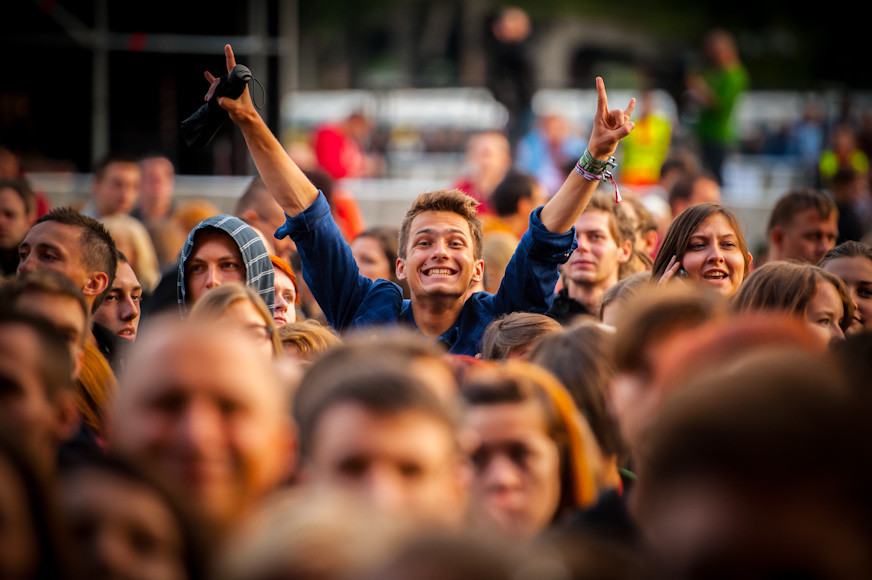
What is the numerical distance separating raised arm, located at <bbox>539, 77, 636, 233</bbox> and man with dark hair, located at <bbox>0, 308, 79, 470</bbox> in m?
2.61

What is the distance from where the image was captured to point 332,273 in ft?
16.5

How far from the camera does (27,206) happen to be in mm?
7043

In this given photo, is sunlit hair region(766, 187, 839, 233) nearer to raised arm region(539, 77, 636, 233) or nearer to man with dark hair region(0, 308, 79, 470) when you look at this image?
raised arm region(539, 77, 636, 233)

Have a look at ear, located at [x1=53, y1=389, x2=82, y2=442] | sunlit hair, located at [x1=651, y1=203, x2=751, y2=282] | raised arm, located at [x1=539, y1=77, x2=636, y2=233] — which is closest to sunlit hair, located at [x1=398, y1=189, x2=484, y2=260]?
raised arm, located at [x1=539, y1=77, x2=636, y2=233]

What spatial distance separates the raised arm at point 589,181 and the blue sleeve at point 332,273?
88 centimetres

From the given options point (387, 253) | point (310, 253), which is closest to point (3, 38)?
point (387, 253)

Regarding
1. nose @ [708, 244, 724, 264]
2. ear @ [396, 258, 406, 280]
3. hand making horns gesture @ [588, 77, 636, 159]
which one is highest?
hand making horns gesture @ [588, 77, 636, 159]

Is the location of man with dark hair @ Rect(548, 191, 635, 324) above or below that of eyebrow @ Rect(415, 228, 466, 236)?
below

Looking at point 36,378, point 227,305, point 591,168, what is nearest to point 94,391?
point 227,305

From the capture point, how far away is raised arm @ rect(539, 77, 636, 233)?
4820 millimetres

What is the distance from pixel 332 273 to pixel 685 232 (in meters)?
1.73

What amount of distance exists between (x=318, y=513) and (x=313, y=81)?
35.4 meters

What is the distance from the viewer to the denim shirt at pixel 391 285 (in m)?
4.91

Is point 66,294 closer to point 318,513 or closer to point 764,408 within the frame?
point 318,513
